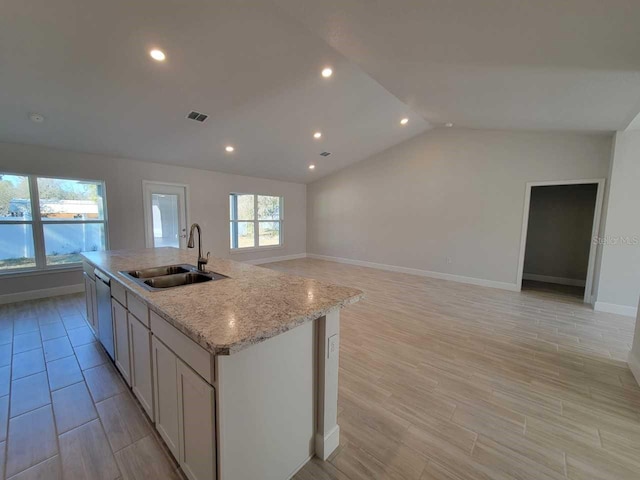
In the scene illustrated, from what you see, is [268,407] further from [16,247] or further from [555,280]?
[555,280]

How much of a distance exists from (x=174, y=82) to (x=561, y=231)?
24.3ft

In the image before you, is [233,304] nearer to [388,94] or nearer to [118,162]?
[388,94]

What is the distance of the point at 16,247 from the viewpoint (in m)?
3.97

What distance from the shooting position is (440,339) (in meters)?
2.93

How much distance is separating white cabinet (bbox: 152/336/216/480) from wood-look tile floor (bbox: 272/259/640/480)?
0.56 meters

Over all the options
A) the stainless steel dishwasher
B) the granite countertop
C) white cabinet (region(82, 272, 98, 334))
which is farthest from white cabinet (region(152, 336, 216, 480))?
white cabinet (region(82, 272, 98, 334))

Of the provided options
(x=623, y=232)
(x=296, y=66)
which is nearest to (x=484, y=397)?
(x=623, y=232)

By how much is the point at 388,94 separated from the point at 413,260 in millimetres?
3638

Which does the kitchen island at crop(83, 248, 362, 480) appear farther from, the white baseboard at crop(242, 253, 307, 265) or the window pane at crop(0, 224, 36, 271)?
the white baseboard at crop(242, 253, 307, 265)

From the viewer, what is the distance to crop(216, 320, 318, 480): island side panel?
3.49 feet

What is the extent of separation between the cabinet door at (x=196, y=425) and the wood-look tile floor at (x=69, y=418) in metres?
0.26

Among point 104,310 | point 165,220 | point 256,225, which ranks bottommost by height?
point 104,310

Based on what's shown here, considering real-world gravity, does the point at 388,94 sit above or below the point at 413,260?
above

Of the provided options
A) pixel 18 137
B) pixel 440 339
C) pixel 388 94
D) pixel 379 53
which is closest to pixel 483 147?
pixel 388 94
